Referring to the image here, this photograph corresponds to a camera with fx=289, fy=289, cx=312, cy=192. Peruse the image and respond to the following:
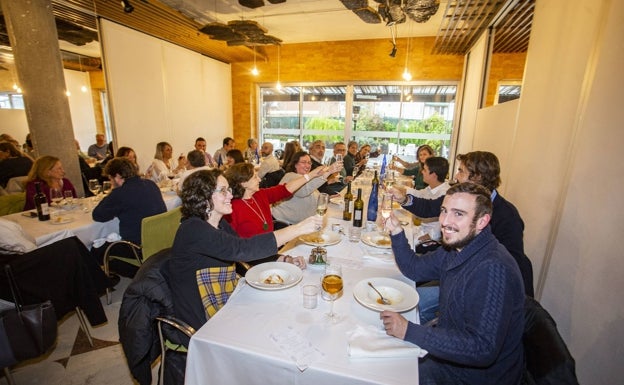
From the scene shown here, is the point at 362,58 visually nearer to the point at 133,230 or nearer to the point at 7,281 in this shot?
the point at 133,230

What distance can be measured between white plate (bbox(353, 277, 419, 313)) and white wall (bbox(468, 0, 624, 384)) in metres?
1.27

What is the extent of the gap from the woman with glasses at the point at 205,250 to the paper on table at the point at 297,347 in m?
0.48

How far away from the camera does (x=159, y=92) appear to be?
286 inches

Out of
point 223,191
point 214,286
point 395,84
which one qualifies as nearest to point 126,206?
point 223,191

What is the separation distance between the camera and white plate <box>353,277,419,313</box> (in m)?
1.35

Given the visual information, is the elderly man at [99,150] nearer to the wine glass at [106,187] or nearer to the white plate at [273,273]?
the wine glass at [106,187]

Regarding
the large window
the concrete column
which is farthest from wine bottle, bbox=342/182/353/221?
the large window

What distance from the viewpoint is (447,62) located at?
776 centimetres

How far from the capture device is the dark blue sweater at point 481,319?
3.75 ft

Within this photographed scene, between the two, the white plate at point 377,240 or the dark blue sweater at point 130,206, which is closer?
the white plate at point 377,240

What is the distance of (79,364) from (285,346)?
2142 millimetres

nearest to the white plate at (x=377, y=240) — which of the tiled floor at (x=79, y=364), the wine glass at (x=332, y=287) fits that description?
the wine glass at (x=332, y=287)

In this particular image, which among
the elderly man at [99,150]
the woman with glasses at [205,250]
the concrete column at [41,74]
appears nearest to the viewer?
the woman with glasses at [205,250]

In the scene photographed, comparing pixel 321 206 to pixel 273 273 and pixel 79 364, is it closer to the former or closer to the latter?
pixel 273 273
